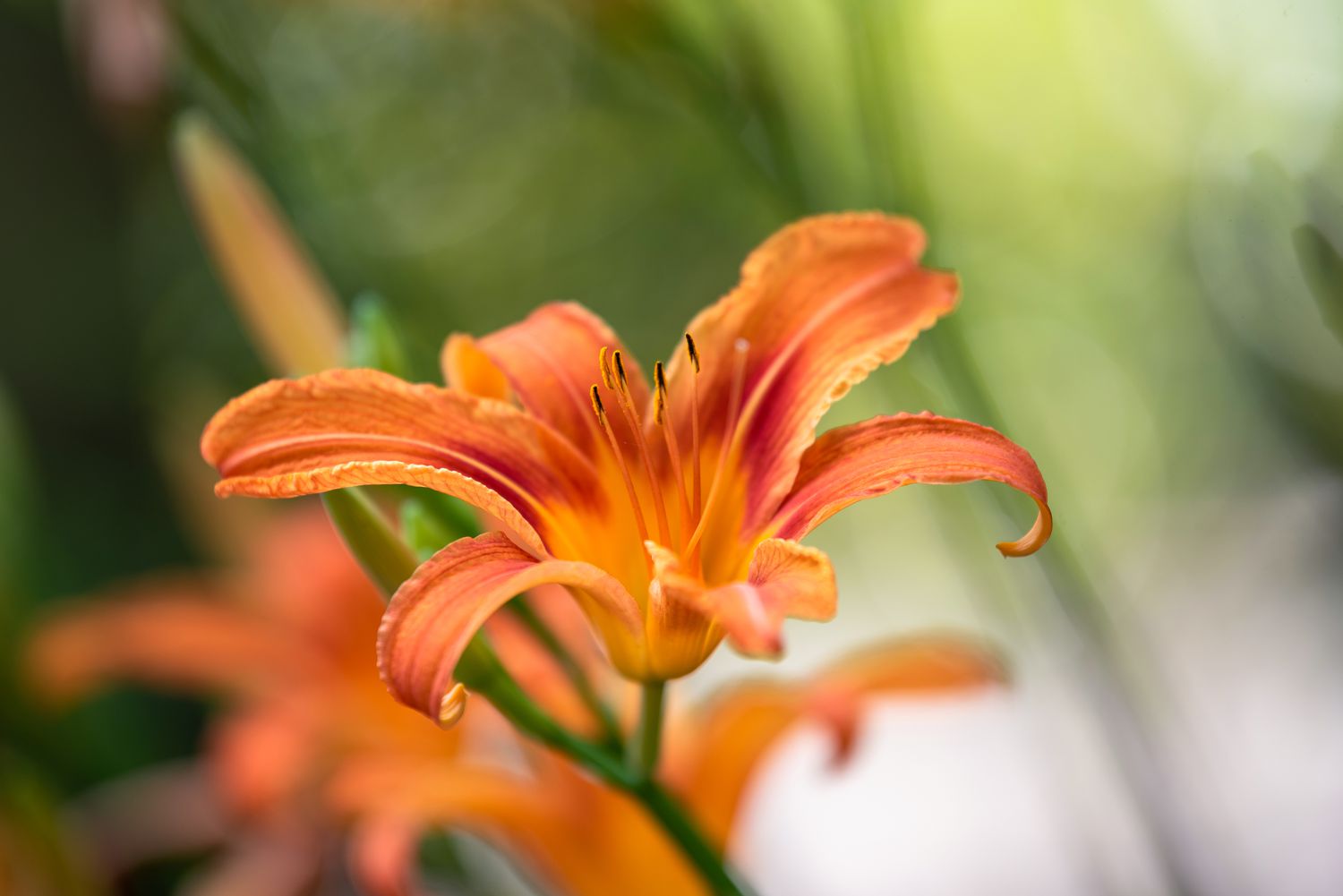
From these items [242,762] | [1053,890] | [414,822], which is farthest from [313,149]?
[1053,890]

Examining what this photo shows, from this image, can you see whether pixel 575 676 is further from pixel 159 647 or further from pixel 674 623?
pixel 159 647

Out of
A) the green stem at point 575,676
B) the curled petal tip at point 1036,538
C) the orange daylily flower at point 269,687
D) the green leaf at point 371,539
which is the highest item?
the green leaf at point 371,539

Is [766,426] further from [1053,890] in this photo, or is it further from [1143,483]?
[1143,483]

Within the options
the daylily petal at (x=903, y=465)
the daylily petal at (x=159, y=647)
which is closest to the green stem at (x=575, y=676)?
the daylily petal at (x=903, y=465)

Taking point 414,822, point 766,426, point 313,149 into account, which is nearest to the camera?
point 766,426

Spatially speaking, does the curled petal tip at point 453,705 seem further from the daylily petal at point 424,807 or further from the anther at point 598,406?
the daylily petal at point 424,807
